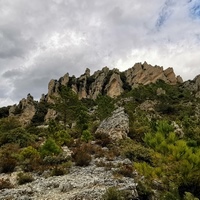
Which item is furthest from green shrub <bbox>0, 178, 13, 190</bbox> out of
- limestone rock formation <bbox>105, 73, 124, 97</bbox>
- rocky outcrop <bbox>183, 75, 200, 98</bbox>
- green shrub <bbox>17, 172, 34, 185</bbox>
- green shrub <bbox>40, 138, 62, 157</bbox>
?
limestone rock formation <bbox>105, 73, 124, 97</bbox>

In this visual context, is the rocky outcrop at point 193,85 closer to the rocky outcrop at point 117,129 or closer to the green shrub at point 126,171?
the rocky outcrop at point 117,129

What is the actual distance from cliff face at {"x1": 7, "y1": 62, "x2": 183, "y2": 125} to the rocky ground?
295ft

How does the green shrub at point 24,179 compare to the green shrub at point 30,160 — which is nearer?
the green shrub at point 24,179

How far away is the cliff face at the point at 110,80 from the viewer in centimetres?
11812

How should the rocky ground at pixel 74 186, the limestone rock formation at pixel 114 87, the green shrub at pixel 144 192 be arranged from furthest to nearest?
the limestone rock formation at pixel 114 87 → the rocky ground at pixel 74 186 → the green shrub at pixel 144 192

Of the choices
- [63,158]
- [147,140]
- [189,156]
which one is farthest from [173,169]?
[63,158]

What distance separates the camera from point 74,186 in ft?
53.8

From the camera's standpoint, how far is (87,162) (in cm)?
2230

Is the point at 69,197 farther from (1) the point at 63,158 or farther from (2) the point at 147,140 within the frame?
(1) the point at 63,158

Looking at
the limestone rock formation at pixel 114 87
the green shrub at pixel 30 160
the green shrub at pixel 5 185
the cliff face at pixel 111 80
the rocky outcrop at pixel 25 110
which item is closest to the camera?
the green shrub at pixel 5 185

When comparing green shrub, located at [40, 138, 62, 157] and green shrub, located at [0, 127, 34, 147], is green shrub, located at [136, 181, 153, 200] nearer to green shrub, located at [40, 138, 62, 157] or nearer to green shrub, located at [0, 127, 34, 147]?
green shrub, located at [40, 138, 62, 157]

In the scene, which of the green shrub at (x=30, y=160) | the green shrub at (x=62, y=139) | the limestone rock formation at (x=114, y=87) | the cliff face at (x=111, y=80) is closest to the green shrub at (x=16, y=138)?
the green shrub at (x=62, y=139)

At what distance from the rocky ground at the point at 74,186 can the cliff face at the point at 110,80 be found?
8995 centimetres

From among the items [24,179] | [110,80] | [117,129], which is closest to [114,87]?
[110,80]
